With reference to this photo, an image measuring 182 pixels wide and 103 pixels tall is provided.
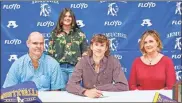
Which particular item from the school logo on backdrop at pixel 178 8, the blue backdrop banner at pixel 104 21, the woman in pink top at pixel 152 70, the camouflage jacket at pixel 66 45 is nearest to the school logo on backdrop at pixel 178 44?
the blue backdrop banner at pixel 104 21

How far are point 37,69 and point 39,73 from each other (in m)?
0.03

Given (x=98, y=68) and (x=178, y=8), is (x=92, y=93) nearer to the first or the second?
(x=98, y=68)

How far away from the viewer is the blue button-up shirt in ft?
8.70

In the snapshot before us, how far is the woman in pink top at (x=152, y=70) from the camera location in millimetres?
2746

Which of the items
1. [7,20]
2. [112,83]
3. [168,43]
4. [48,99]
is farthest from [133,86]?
[7,20]

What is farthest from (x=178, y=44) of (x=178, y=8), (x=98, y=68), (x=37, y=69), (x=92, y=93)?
(x=92, y=93)

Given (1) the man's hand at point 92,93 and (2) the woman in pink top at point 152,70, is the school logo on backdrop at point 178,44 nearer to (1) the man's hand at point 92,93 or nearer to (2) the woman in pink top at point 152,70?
(2) the woman in pink top at point 152,70

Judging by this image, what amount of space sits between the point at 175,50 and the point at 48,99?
2.99 m

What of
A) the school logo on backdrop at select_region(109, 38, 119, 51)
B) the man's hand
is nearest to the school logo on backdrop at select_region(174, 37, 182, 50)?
the school logo on backdrop at select_region(109, 38, 119, 51)

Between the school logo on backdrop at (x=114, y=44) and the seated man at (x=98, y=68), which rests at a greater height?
the school logo on backdrop at (x=114, y=44)

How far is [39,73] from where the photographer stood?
2695mm

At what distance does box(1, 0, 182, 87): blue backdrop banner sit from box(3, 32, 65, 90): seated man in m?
1.81

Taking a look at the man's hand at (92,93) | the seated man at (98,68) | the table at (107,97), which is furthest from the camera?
the seated man at (98,68)

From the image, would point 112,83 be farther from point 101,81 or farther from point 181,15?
point 181,15
